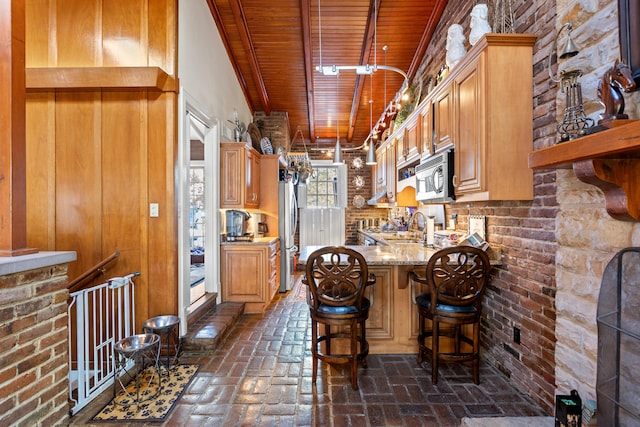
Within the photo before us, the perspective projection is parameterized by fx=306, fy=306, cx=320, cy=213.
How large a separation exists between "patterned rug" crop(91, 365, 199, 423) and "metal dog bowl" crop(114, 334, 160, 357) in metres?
0.39

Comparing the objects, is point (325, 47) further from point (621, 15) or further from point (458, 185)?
point (621, 15)

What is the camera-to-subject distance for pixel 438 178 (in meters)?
2.86

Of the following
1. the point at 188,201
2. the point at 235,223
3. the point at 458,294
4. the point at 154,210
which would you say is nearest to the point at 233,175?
the point at 235,223

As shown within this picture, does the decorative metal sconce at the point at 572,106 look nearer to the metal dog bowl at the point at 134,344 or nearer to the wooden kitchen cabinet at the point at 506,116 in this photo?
the wooden kitchen cabinet at the point at 506,116

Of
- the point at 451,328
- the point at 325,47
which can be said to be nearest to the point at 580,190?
the point at 451,328

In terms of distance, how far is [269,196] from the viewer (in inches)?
197

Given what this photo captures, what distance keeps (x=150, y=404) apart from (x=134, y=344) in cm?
42

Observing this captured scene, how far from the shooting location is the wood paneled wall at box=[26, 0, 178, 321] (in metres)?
2.74

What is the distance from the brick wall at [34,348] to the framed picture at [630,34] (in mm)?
2748

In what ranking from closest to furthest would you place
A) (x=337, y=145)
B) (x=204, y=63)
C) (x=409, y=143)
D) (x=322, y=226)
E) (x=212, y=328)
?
(x=212, y=328) → (x=204, y=63) → (x=409, y=143) → (x=337, y=145) → (x=322, y=226)

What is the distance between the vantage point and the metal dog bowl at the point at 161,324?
235cm

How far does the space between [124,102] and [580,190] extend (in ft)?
11.0

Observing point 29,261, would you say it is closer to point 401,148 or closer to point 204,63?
point 204,63

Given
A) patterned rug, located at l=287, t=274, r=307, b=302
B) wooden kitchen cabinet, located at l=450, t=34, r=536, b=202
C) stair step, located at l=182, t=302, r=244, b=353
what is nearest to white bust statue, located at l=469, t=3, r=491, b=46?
wooden kitchen cabinet, located at l=450, t=34, r=536, b=202
